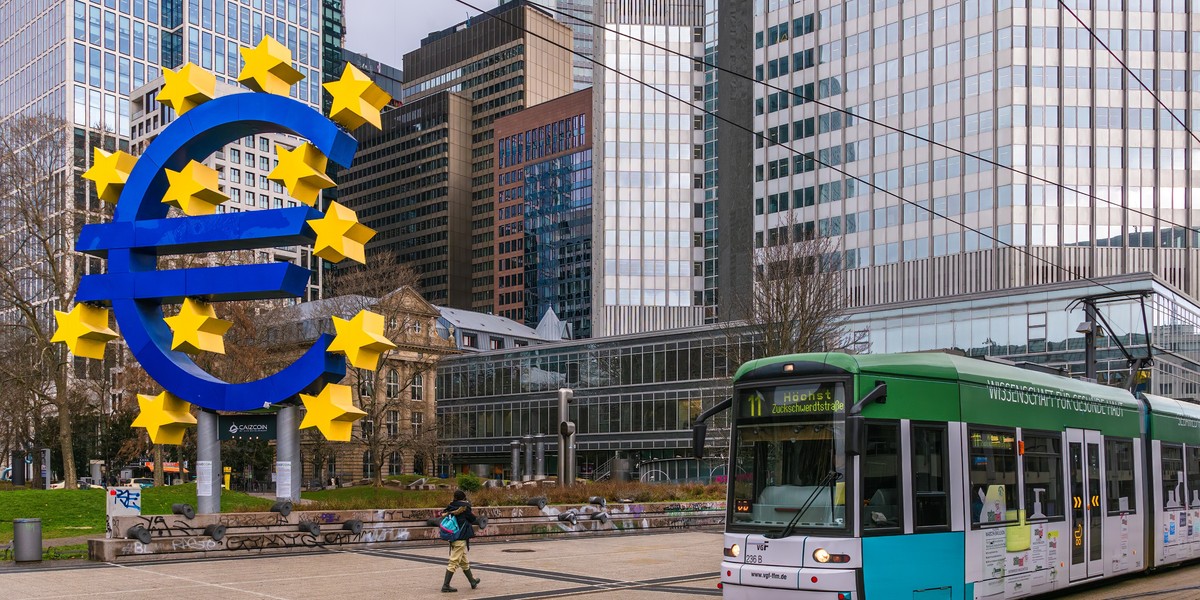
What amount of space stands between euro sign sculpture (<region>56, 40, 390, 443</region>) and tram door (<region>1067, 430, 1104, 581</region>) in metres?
14.5

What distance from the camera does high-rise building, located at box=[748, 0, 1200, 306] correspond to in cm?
7494

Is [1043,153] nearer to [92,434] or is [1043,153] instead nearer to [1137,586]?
[1137,586]

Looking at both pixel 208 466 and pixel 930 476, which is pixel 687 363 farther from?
pixel 930 476

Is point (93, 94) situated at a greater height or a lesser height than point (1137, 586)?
greater

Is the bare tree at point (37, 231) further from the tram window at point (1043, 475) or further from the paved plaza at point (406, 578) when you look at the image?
the tram window at point (1043, 475)

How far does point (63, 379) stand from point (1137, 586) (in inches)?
1512

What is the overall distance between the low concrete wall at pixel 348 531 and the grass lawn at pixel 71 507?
2953mm

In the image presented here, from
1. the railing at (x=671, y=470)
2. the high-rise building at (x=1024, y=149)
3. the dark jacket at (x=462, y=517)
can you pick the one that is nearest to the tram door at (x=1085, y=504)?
the dark jacket at (x=462, y=517)

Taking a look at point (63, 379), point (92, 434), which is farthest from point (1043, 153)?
point (92, 434)

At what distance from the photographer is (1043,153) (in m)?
76.0

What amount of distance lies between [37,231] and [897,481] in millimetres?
42037

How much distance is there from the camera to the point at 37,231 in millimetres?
46156

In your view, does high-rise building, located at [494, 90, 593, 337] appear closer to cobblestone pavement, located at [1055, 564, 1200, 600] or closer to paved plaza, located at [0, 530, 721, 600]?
paved plaza, located at [0, 530, 721, 600]

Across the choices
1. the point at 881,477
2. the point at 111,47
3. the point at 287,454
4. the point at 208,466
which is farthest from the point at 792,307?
the point at 111,47
